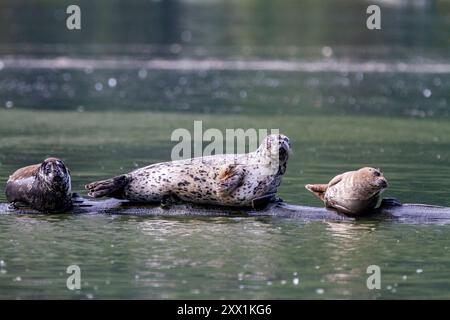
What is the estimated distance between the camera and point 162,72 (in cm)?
3297

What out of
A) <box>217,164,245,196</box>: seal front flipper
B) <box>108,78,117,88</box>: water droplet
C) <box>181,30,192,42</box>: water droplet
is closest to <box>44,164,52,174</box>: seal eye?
<box>217,164,245,196</box>: seal front flipper

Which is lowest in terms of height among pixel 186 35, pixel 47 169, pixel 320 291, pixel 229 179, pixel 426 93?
pixel 320 291

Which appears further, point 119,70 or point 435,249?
point 119,70

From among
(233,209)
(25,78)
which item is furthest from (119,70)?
(233,209)

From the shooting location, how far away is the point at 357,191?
12.1 metres

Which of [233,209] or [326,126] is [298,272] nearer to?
[233,209]

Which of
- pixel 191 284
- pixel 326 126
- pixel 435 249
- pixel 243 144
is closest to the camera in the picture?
pixel 191 284

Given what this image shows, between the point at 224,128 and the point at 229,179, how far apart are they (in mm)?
8803

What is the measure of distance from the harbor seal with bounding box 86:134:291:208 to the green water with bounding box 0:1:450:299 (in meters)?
0.29

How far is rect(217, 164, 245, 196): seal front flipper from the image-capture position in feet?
40.5

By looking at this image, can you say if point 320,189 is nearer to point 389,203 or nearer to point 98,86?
point 389,203

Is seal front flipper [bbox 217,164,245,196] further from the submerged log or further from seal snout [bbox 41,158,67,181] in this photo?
seal snout [bbox 41,158,67,181]

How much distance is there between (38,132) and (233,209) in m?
8.54

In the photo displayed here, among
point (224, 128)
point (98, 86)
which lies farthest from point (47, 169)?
point (98, 86)
